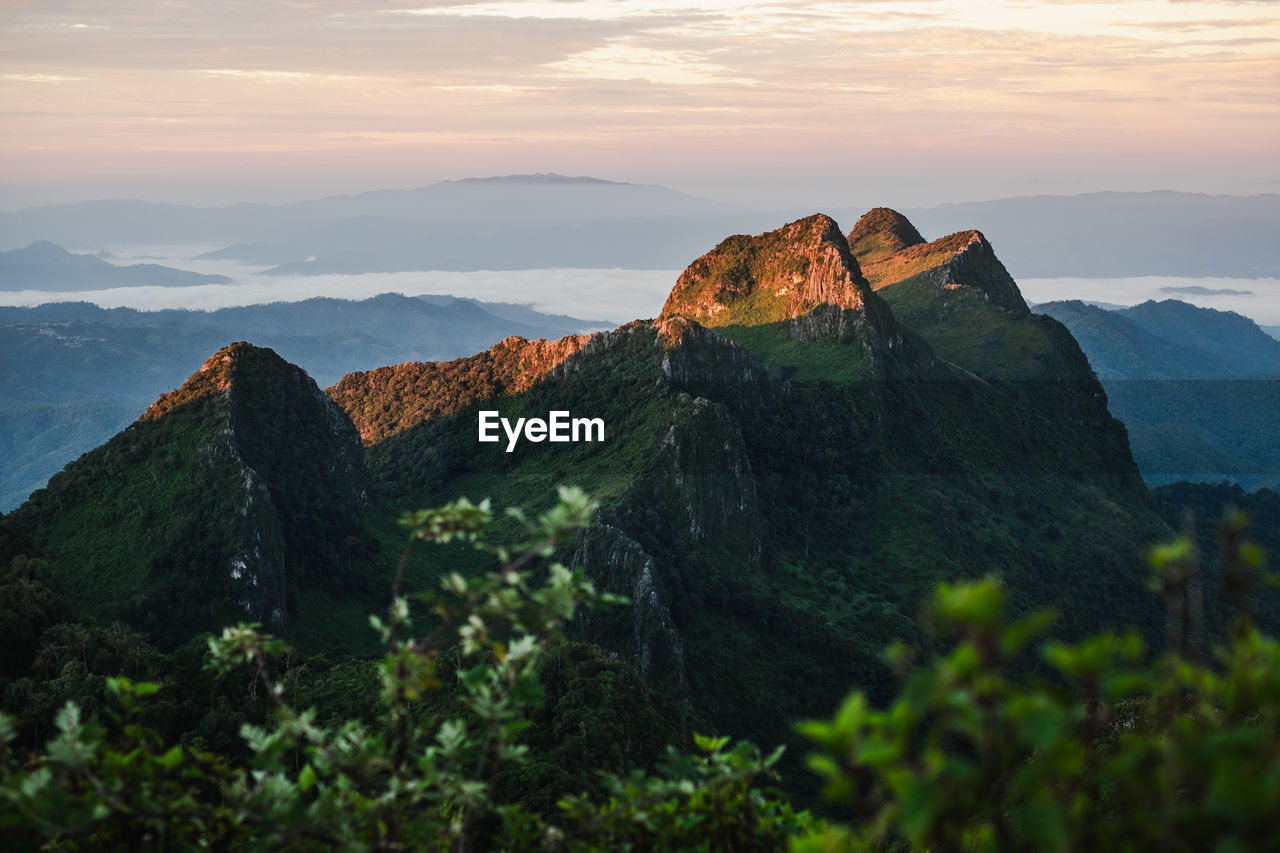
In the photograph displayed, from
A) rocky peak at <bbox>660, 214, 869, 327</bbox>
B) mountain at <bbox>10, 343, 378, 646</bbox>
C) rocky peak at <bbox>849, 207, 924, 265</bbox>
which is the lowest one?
mountain at <bbox>10, 343, 378, 646</bbox>

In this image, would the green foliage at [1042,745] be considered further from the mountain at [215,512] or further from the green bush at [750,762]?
the mountain at [215,512]

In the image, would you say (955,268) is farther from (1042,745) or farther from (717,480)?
(1042,745)

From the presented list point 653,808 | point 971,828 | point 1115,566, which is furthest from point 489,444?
point 653,808

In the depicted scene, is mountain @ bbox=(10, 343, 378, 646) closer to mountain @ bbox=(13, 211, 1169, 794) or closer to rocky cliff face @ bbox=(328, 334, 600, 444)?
mountain @ bbox=(13, 211, 1169, 794)

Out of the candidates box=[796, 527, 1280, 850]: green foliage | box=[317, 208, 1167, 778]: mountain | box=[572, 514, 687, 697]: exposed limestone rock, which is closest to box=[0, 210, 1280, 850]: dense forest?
box=[796, 527, 1280, 850]: green foliage

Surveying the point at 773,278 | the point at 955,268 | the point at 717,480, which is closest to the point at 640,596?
the point at 717,480

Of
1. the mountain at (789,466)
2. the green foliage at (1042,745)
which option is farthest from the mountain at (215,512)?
the green foliage at (1042,745)

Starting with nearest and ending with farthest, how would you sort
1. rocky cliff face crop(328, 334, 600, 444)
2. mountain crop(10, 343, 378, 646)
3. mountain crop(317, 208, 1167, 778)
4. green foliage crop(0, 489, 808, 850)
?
1. green foliage crop(0, 489, 808, 850)
2. mountain crop(10, 343, 378, 646)
3. mountain crop(317, 208, 1167, 778)
4. rocky cliff face crop(328, 334, 600, 444)
